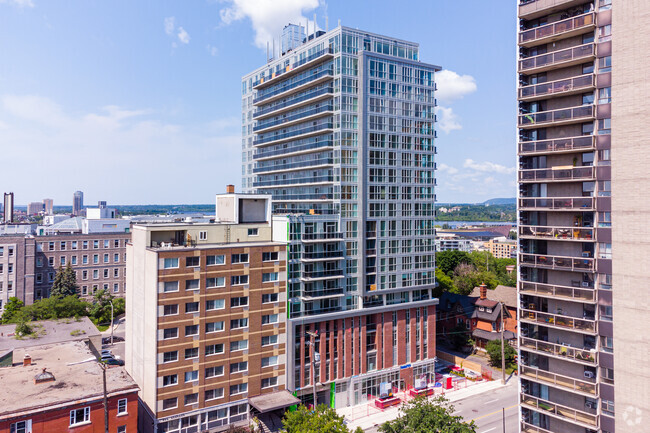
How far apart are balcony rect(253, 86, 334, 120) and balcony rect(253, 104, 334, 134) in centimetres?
122

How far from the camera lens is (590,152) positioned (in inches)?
1293

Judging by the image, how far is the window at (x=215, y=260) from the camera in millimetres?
51125

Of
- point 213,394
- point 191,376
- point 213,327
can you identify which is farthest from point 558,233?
point 191,376

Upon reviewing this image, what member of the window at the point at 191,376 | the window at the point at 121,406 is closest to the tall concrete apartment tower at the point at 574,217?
the window at the point at 191,376

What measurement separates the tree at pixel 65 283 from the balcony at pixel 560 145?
9159 cm

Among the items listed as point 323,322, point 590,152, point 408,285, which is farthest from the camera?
point 408,285

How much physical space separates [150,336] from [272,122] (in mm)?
42537

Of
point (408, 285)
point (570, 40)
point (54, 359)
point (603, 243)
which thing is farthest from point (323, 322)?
point (570, 40)

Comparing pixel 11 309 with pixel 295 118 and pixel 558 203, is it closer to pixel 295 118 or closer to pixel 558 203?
pixel 295 118

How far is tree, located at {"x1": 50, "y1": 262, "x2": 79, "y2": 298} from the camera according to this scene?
93.1m

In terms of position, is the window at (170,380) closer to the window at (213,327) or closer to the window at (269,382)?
the window at (213,327)

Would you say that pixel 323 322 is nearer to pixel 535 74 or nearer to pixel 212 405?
pixel 212 405

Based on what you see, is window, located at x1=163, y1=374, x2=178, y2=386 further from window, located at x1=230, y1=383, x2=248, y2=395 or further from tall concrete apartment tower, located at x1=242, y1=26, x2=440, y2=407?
tall concrete apartment tower, located at x1=242, y1=26, x2=440, y2=407

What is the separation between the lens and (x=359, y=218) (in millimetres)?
62219
